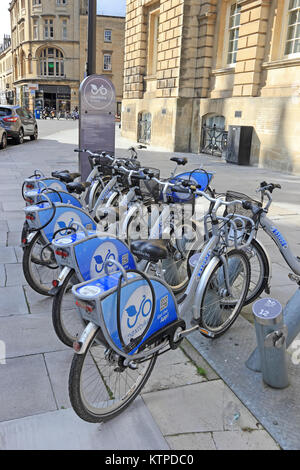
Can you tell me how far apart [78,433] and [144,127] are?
19.1 metres

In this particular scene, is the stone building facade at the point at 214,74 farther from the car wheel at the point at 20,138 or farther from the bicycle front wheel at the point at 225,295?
the bicycle front wheel at the point at 225,295

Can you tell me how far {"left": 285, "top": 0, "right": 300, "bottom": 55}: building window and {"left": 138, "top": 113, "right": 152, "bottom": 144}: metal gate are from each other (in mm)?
8314

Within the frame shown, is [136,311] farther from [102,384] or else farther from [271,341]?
[271,341]

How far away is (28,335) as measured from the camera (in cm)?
322

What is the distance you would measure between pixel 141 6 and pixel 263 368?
67.0ft

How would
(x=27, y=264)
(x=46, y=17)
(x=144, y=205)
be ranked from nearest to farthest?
1. (x=27, y=264)
2. (x=144, y=205)
3. (x=46, y=17)

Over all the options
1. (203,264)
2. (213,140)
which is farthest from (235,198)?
(213,140)

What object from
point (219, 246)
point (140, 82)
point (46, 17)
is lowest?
point (219, 246)

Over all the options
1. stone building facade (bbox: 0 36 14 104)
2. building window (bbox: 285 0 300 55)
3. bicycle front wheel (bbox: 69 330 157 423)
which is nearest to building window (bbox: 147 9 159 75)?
building window (bbox: 285 0 300 55)

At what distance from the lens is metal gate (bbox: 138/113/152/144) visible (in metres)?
19.9

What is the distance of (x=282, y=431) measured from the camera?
2.30 metres

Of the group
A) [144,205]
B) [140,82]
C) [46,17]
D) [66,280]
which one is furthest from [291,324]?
[46,17]

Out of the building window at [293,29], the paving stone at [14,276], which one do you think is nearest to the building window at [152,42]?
the building window at [293,29]
